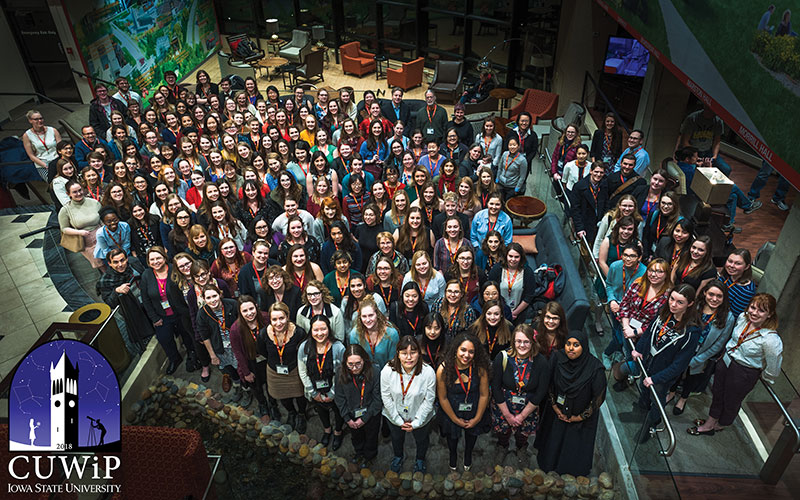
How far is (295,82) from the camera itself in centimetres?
1579

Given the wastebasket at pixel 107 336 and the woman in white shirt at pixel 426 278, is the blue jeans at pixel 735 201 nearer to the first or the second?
the woman in white shirt at pixel 426 278

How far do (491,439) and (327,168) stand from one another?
4036 millimetres

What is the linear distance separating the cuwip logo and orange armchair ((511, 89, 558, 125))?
32.7 feet

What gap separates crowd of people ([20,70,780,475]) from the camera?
4.18 metres

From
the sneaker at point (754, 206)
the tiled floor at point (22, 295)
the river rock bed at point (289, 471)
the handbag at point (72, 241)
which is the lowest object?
the river rock bed at point (289, 471)

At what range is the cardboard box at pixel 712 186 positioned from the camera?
6.07 metres

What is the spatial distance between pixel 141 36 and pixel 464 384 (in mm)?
15118

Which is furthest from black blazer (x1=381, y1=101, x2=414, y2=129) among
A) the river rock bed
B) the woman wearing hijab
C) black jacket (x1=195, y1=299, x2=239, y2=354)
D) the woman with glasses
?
the woman wearing hijab

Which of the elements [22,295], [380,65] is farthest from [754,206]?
[22,295]

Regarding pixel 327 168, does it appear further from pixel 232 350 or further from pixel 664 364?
pixel 664 364

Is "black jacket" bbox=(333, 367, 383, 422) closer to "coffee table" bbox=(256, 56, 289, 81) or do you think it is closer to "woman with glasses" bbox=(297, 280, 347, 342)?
"woman with glasses" bbox=(297, 280, 347, 342)

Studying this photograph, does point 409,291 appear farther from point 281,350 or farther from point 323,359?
point 281,350

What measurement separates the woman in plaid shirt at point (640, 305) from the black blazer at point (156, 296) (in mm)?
4278

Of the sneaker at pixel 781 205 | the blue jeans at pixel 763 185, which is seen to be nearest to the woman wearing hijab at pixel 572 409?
the blue jeans at pixel 763 185
